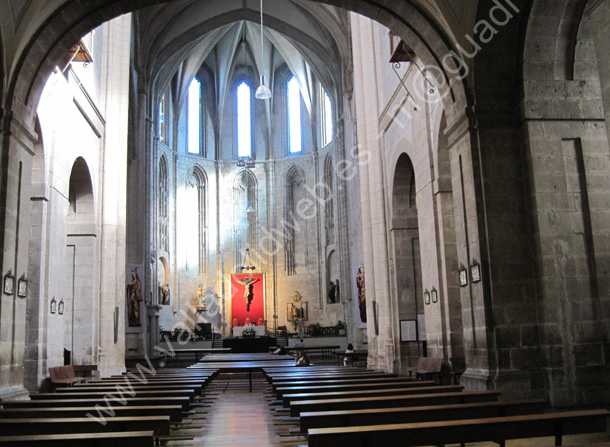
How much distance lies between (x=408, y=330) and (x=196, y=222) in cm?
2192

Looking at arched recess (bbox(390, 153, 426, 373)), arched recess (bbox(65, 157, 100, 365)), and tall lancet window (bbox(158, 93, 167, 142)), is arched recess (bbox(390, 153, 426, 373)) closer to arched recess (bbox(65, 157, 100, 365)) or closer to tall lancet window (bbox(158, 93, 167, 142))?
arched recess (bbox(65, 157, 100, 365))

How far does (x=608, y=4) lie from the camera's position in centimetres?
620

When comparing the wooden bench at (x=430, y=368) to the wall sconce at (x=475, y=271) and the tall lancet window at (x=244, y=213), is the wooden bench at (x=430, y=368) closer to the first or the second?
the wall sconce at (x=475, y=271)

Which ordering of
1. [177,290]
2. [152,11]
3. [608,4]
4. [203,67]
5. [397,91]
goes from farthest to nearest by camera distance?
[203,67] → [177,290] → [152,11] → [397,91] → [608,4]

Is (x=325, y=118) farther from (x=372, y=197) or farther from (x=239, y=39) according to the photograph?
(x=372, y=197)

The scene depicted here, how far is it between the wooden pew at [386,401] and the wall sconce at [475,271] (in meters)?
2.76

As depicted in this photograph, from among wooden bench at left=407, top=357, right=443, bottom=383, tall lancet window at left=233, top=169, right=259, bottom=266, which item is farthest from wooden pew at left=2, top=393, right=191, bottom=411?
tall lancet window at left=233, top=169, right=259, bottom=266

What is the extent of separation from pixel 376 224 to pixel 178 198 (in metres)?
19.6

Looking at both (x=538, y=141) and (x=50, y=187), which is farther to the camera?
(x=50, y=187)

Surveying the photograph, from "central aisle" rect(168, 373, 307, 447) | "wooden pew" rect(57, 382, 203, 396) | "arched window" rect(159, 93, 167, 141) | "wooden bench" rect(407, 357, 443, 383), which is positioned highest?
"arched window" rect(159, 93, 167, 141)

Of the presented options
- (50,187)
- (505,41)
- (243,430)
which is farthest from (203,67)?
(243,430)

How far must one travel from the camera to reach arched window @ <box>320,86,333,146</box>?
3341 centimetres

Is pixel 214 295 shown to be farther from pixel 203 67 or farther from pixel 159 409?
pixel 159 409

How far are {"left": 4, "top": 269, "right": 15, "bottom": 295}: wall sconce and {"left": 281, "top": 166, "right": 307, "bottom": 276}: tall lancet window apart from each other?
2561 cm
